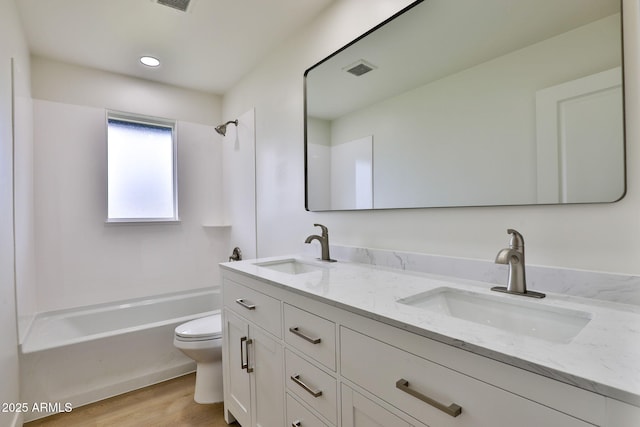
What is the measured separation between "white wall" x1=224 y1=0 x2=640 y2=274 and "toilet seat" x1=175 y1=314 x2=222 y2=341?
66 centimetres

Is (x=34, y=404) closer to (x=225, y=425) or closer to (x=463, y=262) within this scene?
(x=225, y=425)

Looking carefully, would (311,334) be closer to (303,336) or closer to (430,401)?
(303,336)

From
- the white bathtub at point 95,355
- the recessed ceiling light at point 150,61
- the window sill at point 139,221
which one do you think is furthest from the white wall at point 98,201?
the recessed ceiling light at point 150,61

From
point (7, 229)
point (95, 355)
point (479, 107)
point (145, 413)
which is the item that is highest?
point (479, 107)

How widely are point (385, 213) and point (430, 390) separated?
97cm

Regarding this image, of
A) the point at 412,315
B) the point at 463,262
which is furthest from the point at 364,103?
the point at 412,315

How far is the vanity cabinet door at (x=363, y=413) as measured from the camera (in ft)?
2.63

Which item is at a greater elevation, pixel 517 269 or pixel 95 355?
pixel 517 269

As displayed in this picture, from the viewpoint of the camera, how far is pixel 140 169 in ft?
9.39

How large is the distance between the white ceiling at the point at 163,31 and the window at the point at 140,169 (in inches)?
19.1

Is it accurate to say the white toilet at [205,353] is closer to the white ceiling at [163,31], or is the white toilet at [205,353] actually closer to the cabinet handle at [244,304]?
the cabinet handle at [244,304]

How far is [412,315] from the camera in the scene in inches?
31.6

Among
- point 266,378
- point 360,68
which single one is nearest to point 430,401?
point 266,378

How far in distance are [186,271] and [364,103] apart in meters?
2.38
